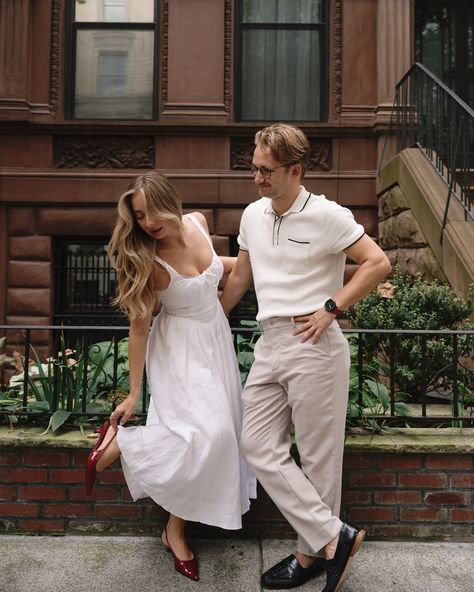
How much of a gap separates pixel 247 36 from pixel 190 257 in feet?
21.1

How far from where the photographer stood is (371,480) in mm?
3428

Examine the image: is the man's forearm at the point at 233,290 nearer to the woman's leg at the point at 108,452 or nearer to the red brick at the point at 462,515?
the woman's leg at the point at 108,452

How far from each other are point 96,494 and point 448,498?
205cm

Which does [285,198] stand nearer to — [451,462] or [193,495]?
[193,495]

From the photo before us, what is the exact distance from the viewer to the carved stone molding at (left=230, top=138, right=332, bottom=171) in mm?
8117

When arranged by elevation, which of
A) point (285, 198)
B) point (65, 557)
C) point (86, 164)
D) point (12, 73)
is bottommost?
point (65, 557)

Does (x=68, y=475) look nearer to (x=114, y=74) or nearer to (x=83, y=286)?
(x=83, y=286)

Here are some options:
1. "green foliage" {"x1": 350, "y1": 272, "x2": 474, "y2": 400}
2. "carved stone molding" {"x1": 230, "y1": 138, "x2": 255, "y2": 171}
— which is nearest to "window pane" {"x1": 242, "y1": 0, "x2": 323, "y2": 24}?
"carved stone molding" {"x1": 230, "y1": 138, "x2": 255, "y2": 171}

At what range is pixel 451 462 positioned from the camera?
342 centimetres

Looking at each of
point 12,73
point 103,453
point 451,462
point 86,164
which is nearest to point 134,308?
point 103,453

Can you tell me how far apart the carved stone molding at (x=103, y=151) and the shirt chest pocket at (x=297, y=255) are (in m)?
5.70

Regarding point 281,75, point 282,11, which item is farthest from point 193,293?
point 282,11

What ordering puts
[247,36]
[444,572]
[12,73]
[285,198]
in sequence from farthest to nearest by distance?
1. [247,36]
2. [12,73]
3. [444,572]
4. [285,198]

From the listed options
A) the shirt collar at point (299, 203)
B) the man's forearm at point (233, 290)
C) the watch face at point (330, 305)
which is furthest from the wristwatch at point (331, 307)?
the man's forearm at point (233, 290)
